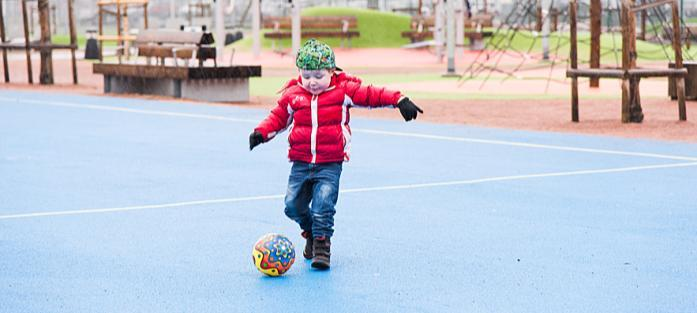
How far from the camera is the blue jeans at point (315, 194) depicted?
6.99 metres

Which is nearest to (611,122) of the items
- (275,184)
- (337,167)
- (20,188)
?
(275,184)

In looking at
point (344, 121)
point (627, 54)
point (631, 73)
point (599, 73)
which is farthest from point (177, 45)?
point (344, 121)

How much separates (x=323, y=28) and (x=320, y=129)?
38.7 meters

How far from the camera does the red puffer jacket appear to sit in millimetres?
6977

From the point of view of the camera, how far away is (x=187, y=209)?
30.2 feet

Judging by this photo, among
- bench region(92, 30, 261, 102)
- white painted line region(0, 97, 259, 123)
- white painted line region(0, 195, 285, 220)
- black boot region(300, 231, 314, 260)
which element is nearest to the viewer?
black boot region(300, 231, 314, 260)

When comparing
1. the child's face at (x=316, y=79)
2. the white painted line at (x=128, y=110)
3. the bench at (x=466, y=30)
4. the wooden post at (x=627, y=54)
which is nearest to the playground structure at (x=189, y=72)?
the white painted line at (x=128, y=110)

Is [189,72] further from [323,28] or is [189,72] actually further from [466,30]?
[466,30]

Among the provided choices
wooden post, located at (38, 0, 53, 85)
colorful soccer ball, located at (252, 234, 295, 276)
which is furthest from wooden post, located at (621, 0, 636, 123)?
wooden post, located at (38, 0, 53, 85)

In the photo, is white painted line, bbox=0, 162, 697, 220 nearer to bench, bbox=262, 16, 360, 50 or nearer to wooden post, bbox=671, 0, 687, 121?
wooden post, bbox=671, 0, 687, 121

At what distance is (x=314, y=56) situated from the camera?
6797 mm

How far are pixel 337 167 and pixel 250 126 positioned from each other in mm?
9765

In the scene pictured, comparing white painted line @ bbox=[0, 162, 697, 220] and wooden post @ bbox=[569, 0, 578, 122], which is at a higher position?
wooden post @ bbox=[569, 0, 578, 122]

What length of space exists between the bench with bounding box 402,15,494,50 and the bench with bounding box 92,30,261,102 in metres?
21.0
